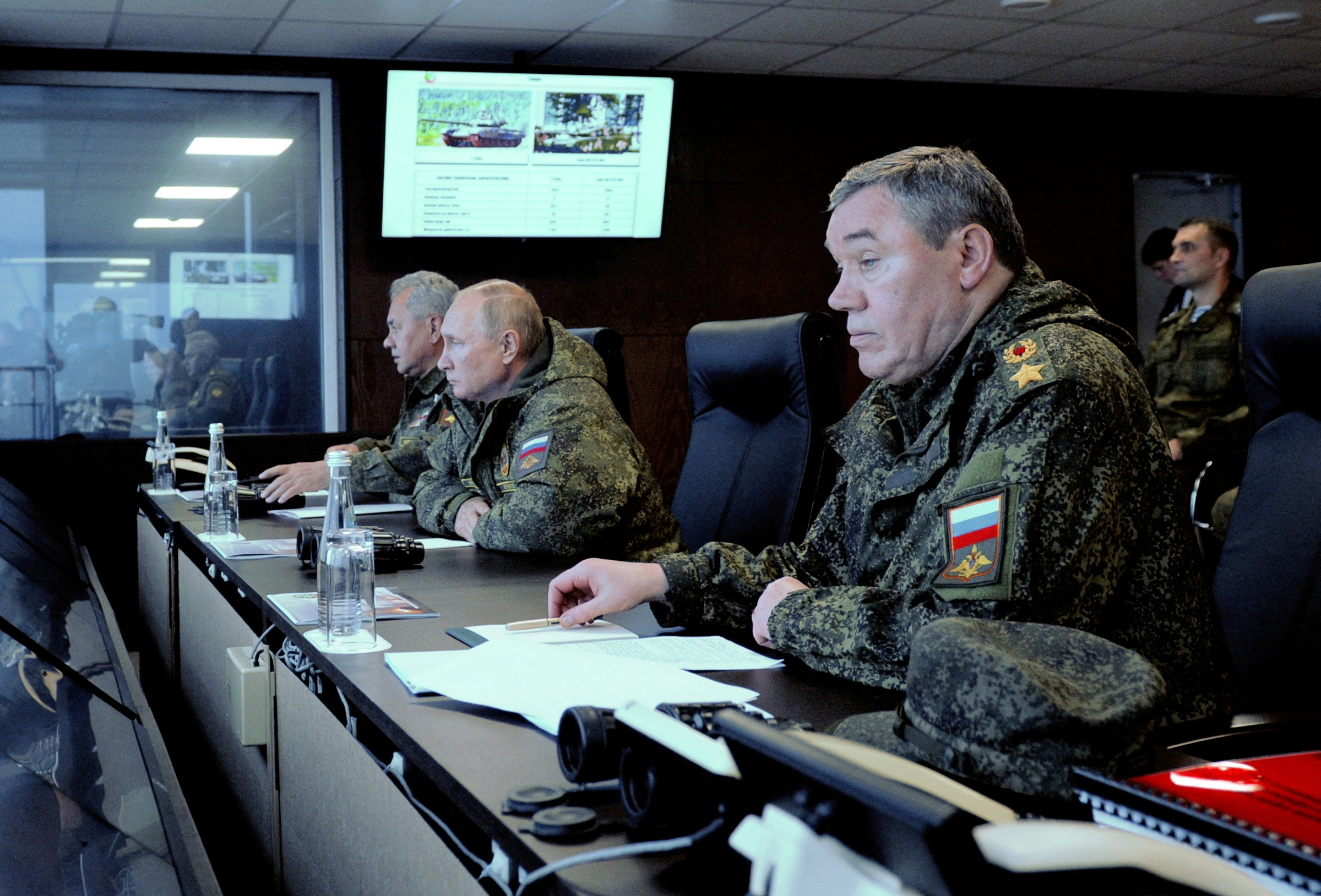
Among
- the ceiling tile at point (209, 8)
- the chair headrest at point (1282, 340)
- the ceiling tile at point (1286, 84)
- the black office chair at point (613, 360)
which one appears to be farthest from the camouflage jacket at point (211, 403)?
the ceiling tile at point (1286, 84)

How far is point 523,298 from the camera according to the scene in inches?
103

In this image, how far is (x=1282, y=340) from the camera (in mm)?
1484

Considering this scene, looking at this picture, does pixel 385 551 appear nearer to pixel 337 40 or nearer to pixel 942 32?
pixel 337 40

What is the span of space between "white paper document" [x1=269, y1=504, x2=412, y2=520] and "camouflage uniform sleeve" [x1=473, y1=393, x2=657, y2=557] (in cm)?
48

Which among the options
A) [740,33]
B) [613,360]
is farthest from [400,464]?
[740,33]

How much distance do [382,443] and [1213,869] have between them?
3544 millimetres

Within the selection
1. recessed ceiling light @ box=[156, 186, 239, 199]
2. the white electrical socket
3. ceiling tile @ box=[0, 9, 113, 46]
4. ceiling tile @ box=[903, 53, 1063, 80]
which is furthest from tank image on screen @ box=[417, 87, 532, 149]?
the white electrical socket

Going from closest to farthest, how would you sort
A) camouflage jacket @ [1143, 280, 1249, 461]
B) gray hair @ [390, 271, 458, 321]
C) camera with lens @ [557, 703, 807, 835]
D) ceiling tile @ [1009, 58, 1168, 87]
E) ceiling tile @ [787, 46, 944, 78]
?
1. camera with lens @ [557, 703, 807, 835]
2. gray hair @ [390, 271, 458, 321]
3. camouflage jacket @ [1143, 280, 1249, 461]
4. ceiling tile @ [787, 46, 944, 78]
5. ceiling tile @ [1009, 58, 1168, 87]

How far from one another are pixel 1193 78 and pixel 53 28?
5019 mm

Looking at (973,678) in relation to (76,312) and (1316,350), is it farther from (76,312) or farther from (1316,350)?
(76,312)

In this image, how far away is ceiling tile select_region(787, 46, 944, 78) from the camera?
16.7 ft

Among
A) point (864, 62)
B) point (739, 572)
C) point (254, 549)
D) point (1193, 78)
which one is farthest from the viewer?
point (1193, 78)

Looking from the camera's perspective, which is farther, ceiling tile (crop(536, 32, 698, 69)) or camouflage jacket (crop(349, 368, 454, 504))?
ceiling tile (crop(536, 32, 698, 69))

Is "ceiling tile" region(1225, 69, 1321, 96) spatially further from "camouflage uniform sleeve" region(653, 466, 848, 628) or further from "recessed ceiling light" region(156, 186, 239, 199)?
"camouflage uniform sleeve" region(653, 466, 848, 628)
